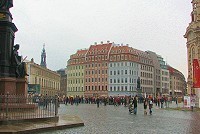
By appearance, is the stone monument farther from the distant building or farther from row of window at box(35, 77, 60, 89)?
row of window at box(35, 77, 60, 89)

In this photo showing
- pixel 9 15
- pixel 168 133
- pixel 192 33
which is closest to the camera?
pixel 168 133

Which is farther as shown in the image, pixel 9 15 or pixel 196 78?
pixel 196 78

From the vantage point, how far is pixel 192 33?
68.5 m

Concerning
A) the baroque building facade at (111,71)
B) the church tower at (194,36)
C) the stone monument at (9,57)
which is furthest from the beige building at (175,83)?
the stone monument at (9,57)

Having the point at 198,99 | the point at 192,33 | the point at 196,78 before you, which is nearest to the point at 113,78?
the point at 192,33

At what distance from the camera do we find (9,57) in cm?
1938

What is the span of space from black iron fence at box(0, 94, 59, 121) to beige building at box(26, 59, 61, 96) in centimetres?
9081

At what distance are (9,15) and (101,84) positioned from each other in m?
114

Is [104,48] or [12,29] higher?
[104,48]

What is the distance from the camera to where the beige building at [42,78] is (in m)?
112

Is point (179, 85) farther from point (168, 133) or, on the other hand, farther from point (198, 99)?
point (168, 133)

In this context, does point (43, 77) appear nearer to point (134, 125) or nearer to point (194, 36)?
point (194, 36)

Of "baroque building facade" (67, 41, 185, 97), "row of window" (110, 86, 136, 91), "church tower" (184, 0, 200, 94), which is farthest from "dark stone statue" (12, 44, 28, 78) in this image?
"row of window" (110, 86, 136, 91)

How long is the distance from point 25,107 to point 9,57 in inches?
148
